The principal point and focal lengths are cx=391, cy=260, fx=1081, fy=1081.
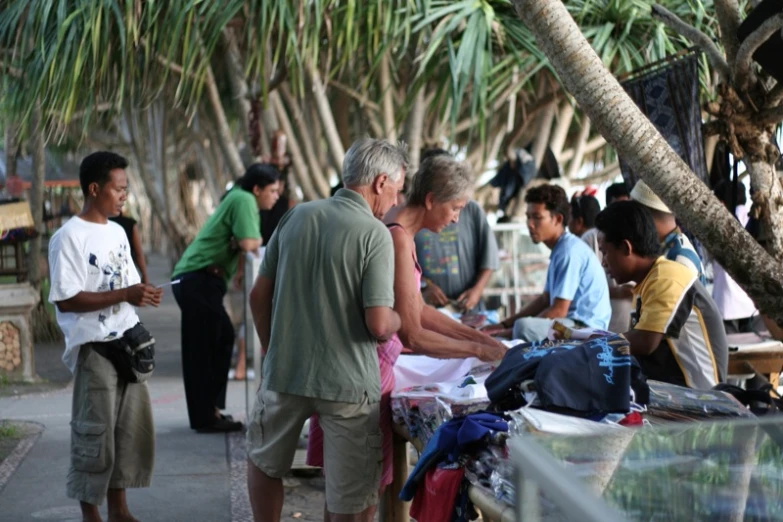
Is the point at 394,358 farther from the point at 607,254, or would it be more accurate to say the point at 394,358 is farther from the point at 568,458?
the point at 568,458

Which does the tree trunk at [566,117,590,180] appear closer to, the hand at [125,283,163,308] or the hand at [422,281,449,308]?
the hand at [422,281,449,308]

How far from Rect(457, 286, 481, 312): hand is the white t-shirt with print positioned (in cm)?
254

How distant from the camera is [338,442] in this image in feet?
13.2

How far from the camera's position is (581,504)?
158 centimetres

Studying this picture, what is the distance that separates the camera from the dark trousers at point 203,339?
7.33m

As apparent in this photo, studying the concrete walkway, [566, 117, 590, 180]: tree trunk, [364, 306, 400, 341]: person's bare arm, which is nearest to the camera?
[364, 306, 400, 341]: person's bare arm

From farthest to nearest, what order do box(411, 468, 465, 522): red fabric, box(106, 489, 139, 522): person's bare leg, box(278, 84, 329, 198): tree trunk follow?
box(278, 84, 329, 198): tree trunk
box(106, 489, 139, 522): person's bare leg
box(411, 468, 465, 522): red fabric

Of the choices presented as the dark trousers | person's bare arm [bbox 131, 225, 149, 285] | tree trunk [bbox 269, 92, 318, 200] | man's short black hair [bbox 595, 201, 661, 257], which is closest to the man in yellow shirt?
man's short black hair [bbox 595, 201, 661, 257]

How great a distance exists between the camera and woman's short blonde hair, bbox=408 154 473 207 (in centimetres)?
458

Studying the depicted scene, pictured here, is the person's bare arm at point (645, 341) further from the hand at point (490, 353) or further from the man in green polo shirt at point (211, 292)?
the man in green polo shirt at point (211, 292)

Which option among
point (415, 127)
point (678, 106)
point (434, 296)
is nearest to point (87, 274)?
point (434, 296)

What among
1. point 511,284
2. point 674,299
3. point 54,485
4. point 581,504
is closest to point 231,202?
point 54,485

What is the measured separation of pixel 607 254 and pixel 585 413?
1.00 metres

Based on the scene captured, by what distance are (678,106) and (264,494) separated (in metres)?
3.36
